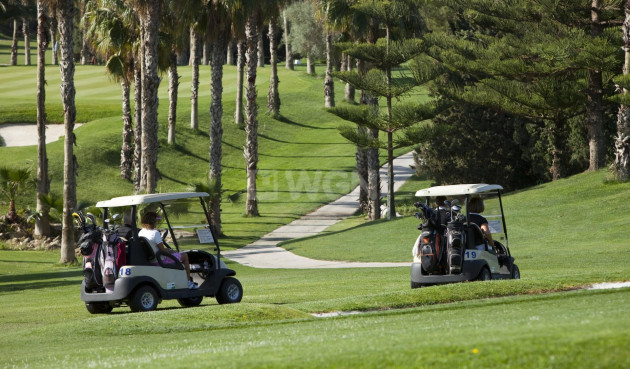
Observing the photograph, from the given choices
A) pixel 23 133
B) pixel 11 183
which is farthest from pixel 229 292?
pixel 23 133

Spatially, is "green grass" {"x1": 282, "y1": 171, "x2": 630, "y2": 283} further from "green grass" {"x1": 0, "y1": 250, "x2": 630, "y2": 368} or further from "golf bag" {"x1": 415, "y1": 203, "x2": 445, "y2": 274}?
"green grass" {"x1": 0, "y1": 250, "x2": 630, "y2": 368}

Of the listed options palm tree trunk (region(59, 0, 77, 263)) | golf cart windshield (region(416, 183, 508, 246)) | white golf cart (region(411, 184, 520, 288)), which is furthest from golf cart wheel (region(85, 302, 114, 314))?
palm tree trunk (region(59, 0, 77, 263))

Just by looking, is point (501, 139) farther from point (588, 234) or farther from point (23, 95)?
point (23, 95)

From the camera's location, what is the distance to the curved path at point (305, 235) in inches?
1031

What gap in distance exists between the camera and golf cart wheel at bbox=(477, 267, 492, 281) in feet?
46.3

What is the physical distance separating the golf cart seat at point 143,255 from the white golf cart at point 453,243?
402cm

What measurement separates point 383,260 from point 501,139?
15.4 meters

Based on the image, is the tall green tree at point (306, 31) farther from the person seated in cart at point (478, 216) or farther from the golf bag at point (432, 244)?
the golf bag at point (432, 244)

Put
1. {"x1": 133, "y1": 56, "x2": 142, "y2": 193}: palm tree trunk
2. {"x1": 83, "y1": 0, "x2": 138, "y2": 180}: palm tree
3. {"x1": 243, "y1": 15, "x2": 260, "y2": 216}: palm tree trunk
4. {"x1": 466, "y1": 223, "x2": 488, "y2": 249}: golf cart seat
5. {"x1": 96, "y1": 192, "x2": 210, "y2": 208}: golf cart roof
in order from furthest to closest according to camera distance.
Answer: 1. {"x1": 243, "y1": 15, "x2": 260, "y2": 216}: palm tree trunk
2. {"x1": 133, "y1": 56, "x2": 142, "y2": 193}: palm tree trunk
3. {"x1": 83, "y1": 0, "x2": 138, "y2": 180}: palm tree
4. {"x1": 96, "y1": 192, "x2": 210, "y2": 208}: golf cart roof
5. {"x1": 466, "y1": 223, "x2": 488, "y2": 249}: golf cart seat

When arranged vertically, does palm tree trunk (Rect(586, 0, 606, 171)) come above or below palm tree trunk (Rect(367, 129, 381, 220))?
above

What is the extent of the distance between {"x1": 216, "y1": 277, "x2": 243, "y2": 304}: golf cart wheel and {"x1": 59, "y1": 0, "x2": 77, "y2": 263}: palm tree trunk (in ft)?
38.8

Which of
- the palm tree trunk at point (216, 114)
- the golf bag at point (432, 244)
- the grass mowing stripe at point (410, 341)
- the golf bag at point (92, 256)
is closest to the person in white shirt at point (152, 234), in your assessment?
the golf bag at point (92, 256)

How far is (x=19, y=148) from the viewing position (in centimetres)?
4284

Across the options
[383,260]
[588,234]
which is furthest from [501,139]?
[383,260]
